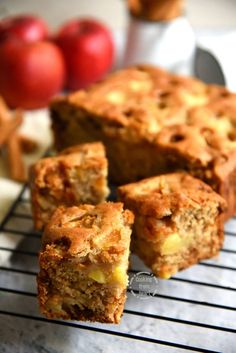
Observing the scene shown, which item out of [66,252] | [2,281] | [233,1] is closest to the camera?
[66,252]

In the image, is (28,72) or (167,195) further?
(28,72)

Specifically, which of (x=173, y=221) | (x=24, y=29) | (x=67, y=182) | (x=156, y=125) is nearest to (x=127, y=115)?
(x=156, y=125)

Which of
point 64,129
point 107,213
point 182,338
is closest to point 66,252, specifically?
point 107,213

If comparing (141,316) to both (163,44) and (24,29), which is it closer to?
(163,44)

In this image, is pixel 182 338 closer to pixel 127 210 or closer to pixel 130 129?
pixel 127 210

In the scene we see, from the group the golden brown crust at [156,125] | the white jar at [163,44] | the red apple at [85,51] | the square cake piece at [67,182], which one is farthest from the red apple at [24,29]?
the square cake piece at [67,182]

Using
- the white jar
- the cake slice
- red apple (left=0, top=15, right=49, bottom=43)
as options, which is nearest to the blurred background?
red apple (left=0, top=15, right=49, bottom=43)

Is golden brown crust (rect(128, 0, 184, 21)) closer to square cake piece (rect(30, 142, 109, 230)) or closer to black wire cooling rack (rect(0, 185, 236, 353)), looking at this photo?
square cake piece (rect(30, 142, 109, 230))
